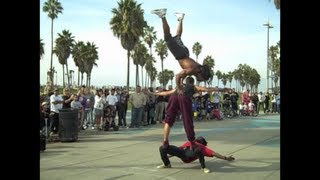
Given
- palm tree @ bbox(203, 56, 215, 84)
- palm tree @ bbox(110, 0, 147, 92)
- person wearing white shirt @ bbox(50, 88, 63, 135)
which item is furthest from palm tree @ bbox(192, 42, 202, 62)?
person wearing white shirt @ bbox(50, 88, 63, 135)

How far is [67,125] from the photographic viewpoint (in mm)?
13141

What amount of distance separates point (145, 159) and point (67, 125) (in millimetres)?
4096

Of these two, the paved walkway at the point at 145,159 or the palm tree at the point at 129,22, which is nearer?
the paved walkway at the point at 145,159

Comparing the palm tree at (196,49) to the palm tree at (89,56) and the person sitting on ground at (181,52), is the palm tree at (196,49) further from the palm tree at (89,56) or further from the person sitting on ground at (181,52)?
the palm tree at (89,56)

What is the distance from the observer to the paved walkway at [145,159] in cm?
808

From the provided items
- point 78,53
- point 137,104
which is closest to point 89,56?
point 78,53

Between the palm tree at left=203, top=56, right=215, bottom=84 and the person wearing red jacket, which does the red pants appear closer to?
the person wearing red jacket

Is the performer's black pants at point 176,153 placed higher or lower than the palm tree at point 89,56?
lower

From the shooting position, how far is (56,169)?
8.73m

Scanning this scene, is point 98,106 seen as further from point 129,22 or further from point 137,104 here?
point 129,22

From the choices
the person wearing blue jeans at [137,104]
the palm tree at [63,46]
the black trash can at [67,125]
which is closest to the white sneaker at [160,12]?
the black trash can at [67,125]

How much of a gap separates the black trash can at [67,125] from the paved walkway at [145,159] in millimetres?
314
